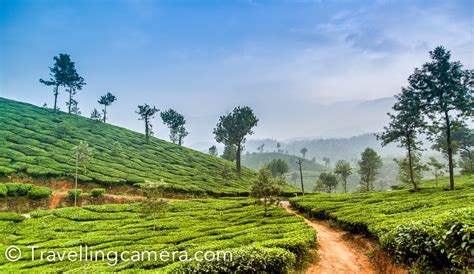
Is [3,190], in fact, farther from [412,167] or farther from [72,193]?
[412,167]

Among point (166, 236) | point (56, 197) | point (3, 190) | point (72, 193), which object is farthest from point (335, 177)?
point (3, 190)

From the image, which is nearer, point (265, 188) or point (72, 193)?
point (265, 188)

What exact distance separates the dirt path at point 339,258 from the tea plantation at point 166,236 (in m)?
1.10

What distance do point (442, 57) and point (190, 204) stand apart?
38479 mm

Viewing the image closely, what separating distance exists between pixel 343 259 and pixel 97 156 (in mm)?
55833

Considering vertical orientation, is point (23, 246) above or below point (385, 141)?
below

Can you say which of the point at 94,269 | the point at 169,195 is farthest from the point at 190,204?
the point at 94,269

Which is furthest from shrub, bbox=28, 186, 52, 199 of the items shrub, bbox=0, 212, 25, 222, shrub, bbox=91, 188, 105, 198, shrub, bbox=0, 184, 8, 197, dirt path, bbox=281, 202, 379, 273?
dirt path, bbox=281, 202, 379, 273

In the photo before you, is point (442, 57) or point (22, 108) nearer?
point (442, 57)

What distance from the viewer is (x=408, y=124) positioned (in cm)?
3972

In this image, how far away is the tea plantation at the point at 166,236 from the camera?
1260 cm

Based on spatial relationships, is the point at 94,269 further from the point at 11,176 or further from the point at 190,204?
the point at 11,176

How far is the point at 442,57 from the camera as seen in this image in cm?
3512

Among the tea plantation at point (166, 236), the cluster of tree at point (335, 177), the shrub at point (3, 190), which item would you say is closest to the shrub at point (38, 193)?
the shrub at point (3, 190)
